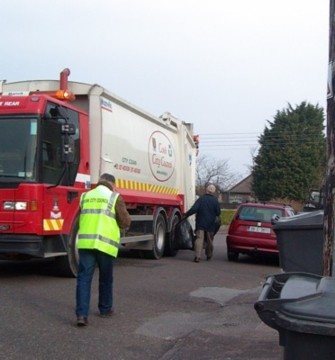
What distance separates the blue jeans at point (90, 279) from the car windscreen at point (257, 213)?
751 cm

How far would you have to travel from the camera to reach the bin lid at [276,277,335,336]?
2586 millimetres

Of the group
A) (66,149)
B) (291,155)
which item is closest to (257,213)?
(66,149)

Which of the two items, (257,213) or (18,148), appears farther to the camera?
(257,213)

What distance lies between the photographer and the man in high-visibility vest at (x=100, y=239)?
21.3ft

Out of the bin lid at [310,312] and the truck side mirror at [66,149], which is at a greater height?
the truck side mirror at [66,149]

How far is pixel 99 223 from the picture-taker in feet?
21.9

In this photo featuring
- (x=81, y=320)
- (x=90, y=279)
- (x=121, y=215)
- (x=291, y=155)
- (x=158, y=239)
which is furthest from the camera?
(x=291, y=155)

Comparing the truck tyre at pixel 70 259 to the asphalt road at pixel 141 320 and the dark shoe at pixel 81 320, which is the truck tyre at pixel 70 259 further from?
the dark shoe at pixel 81 320

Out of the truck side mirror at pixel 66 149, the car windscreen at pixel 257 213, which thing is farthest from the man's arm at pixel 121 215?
the car windscreen at pixel 257 213

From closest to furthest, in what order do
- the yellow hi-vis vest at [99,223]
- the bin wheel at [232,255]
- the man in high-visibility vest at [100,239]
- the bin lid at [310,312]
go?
the bin lid at [310,312]
the man in high-visibility vest at [100,239]
the yellow hi-vis vest at [99,223]
the bin wheel at [232,255]

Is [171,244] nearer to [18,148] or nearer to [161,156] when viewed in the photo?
[161,156]

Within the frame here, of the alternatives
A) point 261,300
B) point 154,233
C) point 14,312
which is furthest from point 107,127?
point 261,300

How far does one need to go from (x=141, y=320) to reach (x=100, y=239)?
1.13 meters

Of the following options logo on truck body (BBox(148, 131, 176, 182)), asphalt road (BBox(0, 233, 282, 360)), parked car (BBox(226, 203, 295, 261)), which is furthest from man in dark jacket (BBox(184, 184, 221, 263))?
asphalt road (BBox(0, 233, 282, 360))
